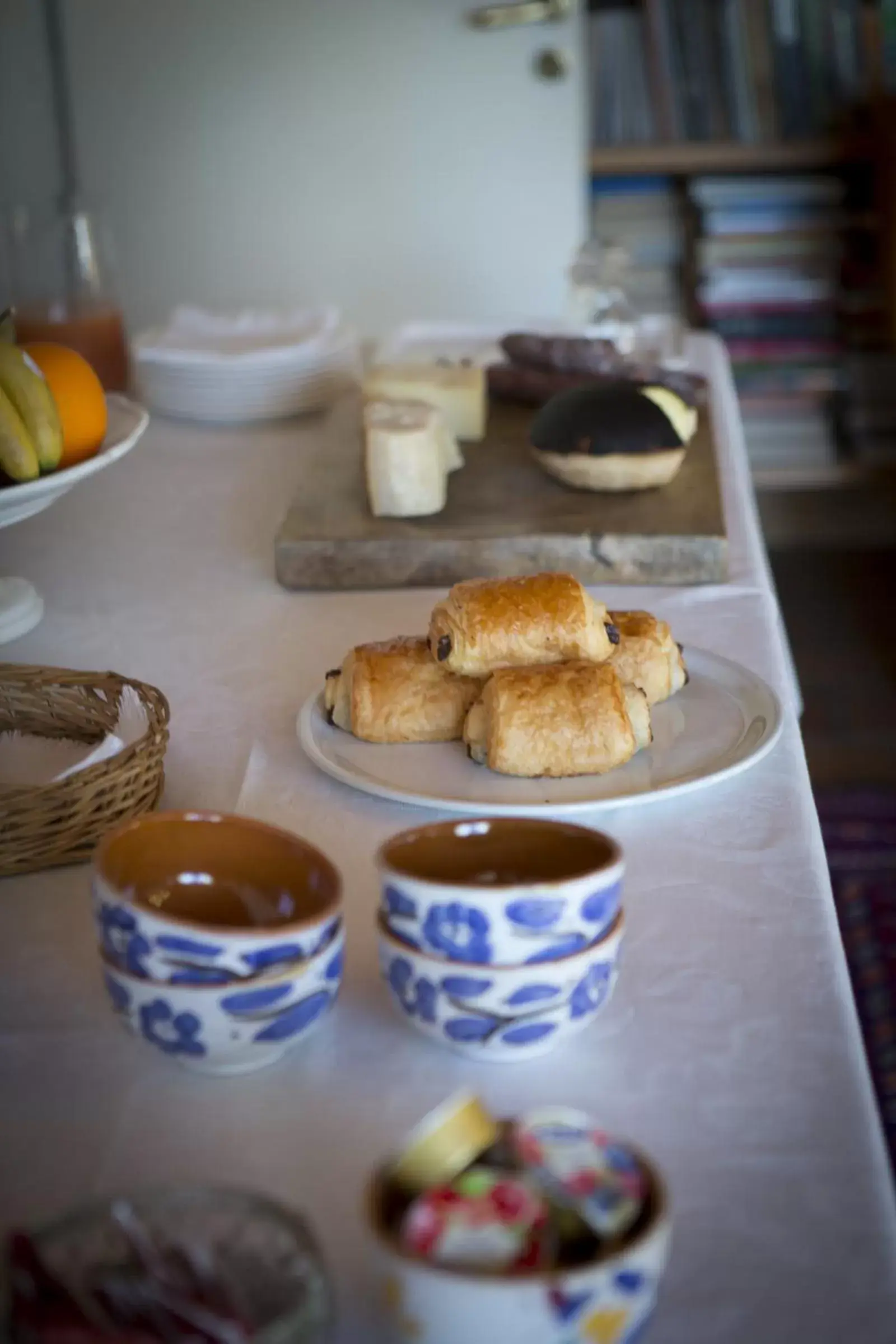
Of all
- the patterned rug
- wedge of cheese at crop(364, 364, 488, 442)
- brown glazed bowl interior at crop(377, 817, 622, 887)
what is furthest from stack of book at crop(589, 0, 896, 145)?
brown glazed bowl interior at crop(377, 817, 622, 887)

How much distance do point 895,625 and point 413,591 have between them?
2026mm

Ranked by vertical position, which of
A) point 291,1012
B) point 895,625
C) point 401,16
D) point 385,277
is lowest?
point 895,625

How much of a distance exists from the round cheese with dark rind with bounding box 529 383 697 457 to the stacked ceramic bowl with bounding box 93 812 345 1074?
0.65 m

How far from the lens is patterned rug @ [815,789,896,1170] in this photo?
1.66m

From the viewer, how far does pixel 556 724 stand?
29.0 inches

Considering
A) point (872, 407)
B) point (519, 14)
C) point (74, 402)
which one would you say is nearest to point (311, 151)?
point (519, 14)

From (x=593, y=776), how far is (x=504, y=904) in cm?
25

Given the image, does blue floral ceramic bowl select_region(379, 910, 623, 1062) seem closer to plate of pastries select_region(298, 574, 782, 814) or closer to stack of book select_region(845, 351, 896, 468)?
plate of pastries select_region(298, 574, 782, 814)

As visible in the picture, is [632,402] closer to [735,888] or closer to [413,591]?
[413,591]

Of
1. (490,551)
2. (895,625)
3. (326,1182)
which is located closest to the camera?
(326,1182)

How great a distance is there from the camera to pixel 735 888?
680 mm

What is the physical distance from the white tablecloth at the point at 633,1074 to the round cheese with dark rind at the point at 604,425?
37 centimetres

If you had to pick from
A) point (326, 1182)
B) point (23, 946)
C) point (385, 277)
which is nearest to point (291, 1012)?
point (326, 1182)

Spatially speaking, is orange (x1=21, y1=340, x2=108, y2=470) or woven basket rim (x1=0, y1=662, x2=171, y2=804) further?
orange (x1=21, y1=340, x2=108, y2=470)
